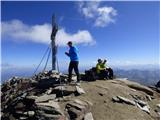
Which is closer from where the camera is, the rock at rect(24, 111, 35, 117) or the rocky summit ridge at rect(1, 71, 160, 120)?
the rock at rect(24, 111, 35, 117)

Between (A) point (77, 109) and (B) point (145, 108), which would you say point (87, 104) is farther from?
(B) point (145, 108)

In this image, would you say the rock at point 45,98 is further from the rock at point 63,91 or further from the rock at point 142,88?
the rock at point 142,88

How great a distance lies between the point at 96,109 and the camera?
17.7 meters

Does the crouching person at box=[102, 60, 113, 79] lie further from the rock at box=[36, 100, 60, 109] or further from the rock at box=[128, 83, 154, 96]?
the rock at box=[36, 100, 60, 109]

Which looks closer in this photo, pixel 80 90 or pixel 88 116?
pixel 88 116

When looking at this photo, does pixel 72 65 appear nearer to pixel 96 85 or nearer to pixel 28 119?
pixel 96 85

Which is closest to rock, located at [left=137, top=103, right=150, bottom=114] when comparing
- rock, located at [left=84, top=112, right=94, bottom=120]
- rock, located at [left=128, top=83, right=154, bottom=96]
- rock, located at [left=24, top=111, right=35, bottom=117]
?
rock, located at [left=128, top=83, right=154, bottom=96]

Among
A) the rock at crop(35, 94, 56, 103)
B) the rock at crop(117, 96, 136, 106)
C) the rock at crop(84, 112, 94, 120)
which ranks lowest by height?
the rock at crop(84, 112, 94, 120)

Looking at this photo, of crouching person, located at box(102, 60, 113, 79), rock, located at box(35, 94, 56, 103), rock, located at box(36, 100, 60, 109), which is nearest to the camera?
rock, located at box(36, 100, 60, 109)

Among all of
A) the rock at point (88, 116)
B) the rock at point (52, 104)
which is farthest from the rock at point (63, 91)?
the rock at point (88, 116)

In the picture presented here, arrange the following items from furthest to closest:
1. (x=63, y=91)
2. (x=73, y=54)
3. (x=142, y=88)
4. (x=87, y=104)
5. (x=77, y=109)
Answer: (x=142, y=88), (x=73, y=54), (x=63, y=91), (x=87, y=104), (x=77, y=109)

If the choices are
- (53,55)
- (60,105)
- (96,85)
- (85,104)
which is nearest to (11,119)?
(60,105)

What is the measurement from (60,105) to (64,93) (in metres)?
1.92

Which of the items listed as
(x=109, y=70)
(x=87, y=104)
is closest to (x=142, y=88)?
(x=109, y=70)
